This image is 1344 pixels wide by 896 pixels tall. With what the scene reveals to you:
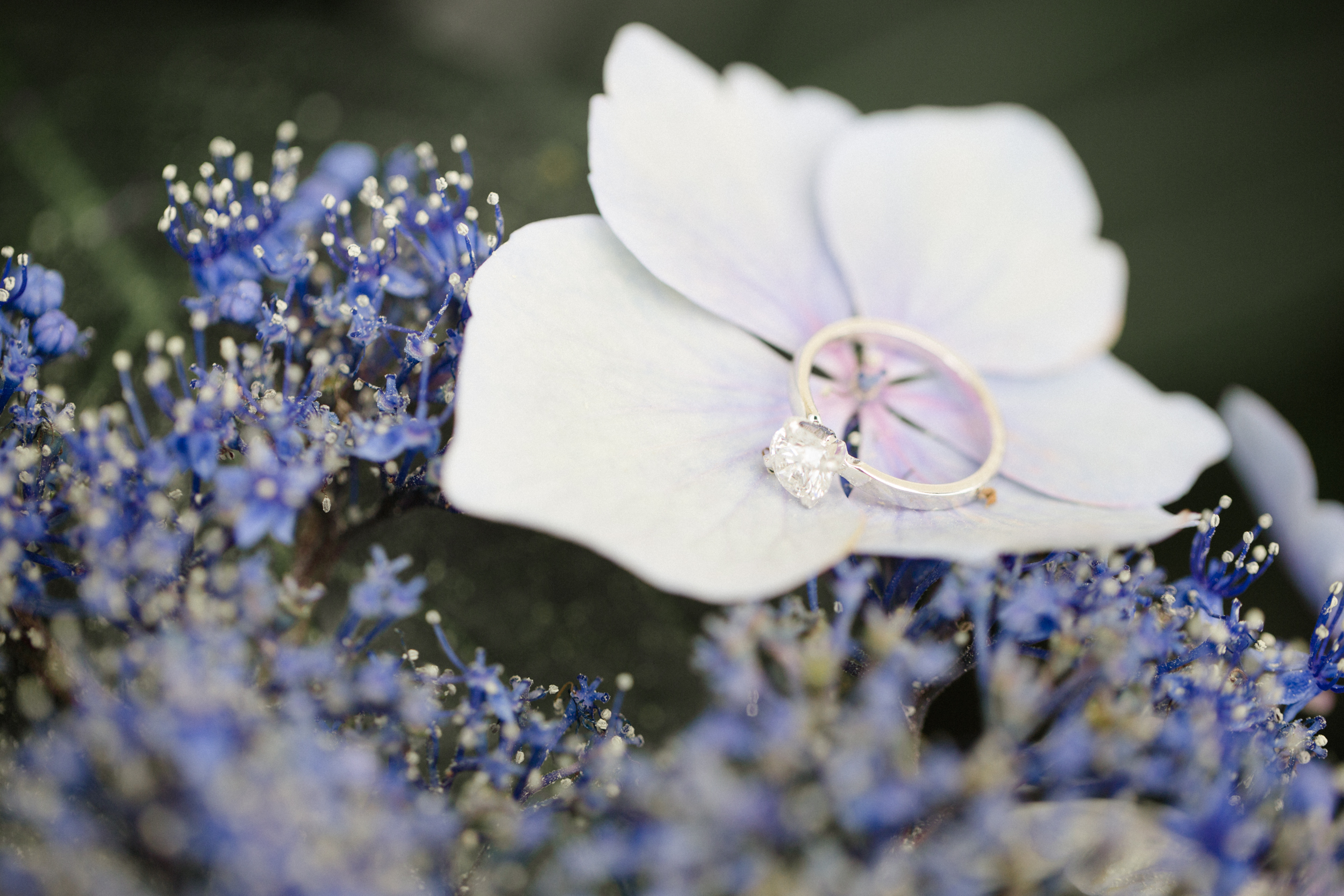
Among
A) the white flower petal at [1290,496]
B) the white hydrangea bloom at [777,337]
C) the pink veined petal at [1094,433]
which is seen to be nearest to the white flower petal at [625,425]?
the white hydrangea bloom at [777,337]

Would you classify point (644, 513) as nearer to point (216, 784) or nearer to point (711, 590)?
point (711, 590)

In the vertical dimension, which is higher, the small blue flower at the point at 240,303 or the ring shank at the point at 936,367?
the small blue flower at the point at 240,303

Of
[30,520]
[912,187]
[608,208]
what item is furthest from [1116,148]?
[30,520]

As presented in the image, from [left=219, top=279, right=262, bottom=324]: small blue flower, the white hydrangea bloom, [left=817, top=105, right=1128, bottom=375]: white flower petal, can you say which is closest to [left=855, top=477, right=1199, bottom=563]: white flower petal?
the white hydrangea bloom

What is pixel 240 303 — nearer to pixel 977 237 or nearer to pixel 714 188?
pixel 714 188

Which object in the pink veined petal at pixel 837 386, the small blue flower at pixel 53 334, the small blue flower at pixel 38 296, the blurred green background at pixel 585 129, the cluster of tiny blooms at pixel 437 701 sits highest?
the blurred green background at pixel 585 129

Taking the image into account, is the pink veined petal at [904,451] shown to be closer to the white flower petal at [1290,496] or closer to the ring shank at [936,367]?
the ring shank at [936,367]

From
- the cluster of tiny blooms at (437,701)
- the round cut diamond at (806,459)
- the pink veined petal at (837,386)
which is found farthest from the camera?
the pink veined petal at (837,386)

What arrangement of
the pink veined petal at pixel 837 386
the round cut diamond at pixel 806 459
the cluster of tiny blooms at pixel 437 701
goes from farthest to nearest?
the pink veined petal at pixel 837 386 → the round cut diamond at pixel 806 459 → the cluster of tiny blooms at pixel 437 701
